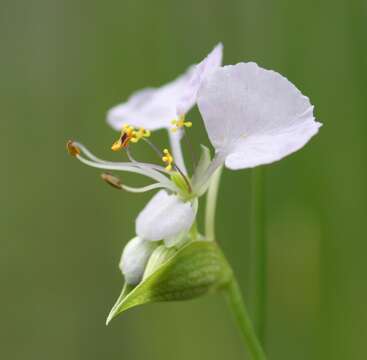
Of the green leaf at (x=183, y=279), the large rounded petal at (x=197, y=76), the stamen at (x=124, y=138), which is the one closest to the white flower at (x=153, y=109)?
the large rounded petal at (x=197, y=76)

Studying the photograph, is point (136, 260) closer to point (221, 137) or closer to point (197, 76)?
point (221, 137)

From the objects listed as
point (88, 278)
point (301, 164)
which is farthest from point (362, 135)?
point (88, 278)

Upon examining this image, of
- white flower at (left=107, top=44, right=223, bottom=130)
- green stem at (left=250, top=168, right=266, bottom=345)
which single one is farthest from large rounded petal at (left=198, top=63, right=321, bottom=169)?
white flower at (left=107, top=44, right=223, bottom=130)

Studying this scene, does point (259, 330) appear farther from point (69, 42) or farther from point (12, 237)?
point (69, 42)

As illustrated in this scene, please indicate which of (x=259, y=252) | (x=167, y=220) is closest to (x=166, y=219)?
(x=167, y=220)

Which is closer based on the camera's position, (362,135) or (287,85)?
(287,85)

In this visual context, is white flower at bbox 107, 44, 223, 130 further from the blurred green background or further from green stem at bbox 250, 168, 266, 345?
the blurred green background
